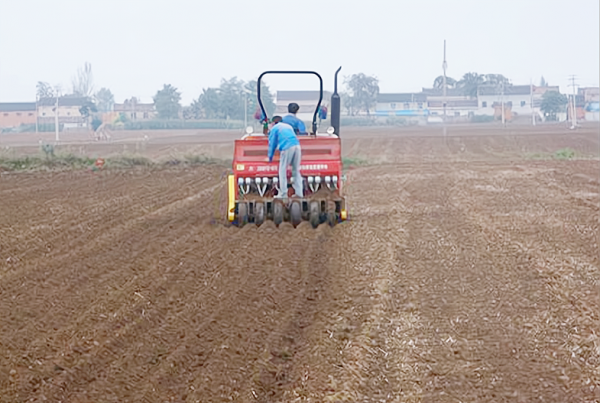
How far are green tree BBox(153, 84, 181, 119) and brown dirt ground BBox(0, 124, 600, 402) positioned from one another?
88916 millimetres

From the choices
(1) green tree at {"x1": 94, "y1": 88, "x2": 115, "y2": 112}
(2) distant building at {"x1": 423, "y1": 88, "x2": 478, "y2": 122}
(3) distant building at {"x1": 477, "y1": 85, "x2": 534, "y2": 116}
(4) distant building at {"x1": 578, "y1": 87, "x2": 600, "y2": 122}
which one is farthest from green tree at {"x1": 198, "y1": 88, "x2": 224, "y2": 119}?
(1) green tree at {"x1": 94, "y1": 88, "x2": 115, "y2": 112}

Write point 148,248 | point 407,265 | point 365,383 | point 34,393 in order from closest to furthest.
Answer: point 34,393 < point 365,383 < point 407,265 < point 148,248

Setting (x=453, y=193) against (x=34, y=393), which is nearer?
(x=34, y=393)

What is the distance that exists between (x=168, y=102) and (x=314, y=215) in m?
92.7

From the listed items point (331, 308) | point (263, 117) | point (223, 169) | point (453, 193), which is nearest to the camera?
point (331, 308)

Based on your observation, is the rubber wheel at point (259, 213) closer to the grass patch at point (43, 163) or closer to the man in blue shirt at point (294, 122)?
the man in blue shirt at point (294, 122)

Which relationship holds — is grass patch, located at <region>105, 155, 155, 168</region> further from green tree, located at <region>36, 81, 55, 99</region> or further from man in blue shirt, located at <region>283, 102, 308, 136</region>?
green tree, located at <region>36, 81, 55, 99</region>

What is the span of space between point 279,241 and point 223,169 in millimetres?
17774

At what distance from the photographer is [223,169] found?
28.6m

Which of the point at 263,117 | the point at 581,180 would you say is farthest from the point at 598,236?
the point at 581,180

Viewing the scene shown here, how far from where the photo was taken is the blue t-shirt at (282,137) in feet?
39.7

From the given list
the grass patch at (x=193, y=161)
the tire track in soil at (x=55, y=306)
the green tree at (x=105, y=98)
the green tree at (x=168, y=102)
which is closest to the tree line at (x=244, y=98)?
the green tree at (x=168, y=102)

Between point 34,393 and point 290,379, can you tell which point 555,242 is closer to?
point 290,379

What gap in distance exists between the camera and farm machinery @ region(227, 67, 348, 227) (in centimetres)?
1246
